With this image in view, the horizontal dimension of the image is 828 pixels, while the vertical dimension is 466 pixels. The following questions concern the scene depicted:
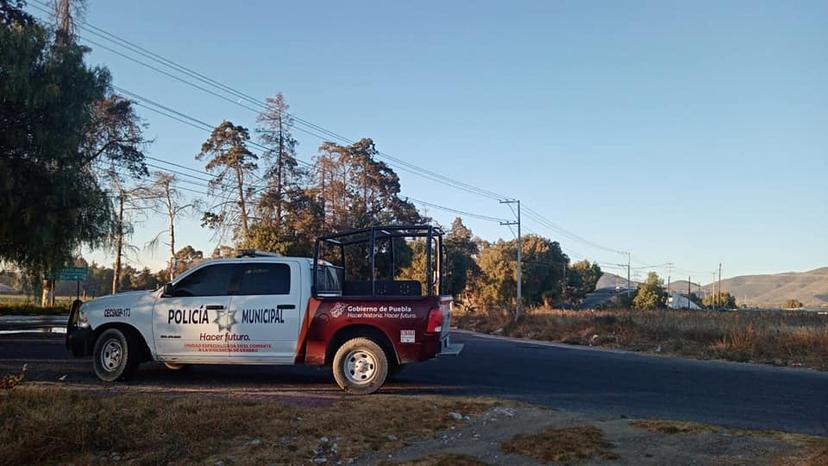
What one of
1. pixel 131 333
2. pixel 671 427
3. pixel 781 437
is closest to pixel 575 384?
pixel 671 427

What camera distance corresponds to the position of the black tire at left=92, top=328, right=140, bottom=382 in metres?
10.3

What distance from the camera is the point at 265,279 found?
34.0ft

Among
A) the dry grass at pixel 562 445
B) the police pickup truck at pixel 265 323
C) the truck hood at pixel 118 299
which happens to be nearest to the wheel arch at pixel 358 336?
the police pickup truck at pixel 265 323

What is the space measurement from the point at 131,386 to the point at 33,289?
1337cm

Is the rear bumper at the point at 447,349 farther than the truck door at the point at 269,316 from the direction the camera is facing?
Yes

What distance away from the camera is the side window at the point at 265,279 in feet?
33.7

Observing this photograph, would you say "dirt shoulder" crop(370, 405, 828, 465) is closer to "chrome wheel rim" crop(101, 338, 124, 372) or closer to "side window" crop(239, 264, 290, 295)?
"side window" crop(239, 264, 290, 295)

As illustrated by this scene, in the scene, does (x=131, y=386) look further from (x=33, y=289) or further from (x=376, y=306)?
(x=33, y=289)

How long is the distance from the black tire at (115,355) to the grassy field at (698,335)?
1709 cm

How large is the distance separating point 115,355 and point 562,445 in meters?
7.26

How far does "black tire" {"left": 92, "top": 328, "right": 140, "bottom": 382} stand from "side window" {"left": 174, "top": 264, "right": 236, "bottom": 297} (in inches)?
41.4

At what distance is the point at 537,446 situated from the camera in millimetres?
6617

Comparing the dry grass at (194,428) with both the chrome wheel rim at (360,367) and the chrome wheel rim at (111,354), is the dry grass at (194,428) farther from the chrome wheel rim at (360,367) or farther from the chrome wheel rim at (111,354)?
the chrome wheel rim at (111,354)

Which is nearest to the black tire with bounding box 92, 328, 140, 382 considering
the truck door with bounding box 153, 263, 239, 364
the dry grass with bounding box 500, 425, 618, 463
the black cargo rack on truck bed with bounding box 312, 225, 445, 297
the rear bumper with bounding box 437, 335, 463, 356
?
the truck door with bounding box 153, 263, 239, 364
